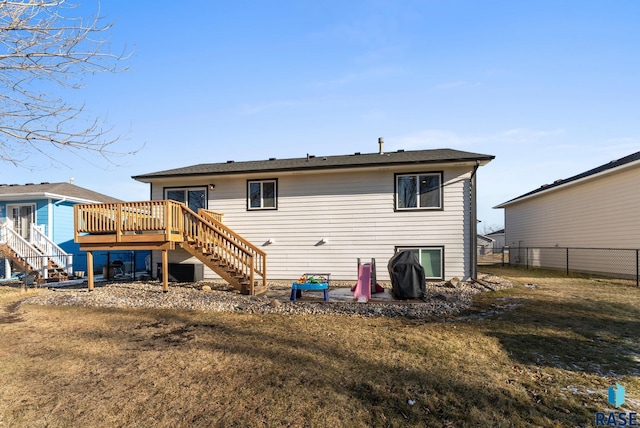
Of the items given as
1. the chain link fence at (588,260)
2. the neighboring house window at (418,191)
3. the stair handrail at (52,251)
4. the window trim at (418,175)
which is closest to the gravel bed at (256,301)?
the window trim at (418,175)

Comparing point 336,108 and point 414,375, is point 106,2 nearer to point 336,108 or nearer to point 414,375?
point 414,375

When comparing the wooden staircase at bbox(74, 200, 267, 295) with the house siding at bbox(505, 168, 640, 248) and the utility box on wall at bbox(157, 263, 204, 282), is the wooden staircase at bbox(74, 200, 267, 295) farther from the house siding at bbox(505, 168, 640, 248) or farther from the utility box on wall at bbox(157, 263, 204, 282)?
the house siding at bbox(505, 168, 640, 248)

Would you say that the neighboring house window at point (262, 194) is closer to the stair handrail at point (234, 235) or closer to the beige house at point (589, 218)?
the stair handrail at point (234, 235)

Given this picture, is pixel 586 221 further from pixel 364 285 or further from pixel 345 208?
pixel 364 285

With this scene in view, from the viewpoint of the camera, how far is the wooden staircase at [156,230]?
916 centimetres

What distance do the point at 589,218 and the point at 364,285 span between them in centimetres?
1278

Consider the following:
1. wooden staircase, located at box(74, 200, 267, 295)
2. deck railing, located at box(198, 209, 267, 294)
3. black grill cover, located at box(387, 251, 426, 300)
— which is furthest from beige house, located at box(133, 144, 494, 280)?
black grill cover, located at box(387, 251, 426, 300)

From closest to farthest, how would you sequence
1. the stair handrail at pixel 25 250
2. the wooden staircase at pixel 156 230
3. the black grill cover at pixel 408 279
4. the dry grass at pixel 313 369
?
the dry grass at pixel 313 369 → the black grill cover at pixel 408 279 → the wooden staircase at pixel 156 230 → the stair handrail at pixel 25 250

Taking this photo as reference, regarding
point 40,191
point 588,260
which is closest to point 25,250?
point 40,191

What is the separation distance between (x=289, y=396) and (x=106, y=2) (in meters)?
5.80

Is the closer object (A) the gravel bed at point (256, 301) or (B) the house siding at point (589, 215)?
(A) the gravel bed at point (256, 301)

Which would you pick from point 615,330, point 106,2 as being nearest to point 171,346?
point 106,2

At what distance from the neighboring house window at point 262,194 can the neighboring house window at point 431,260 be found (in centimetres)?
524

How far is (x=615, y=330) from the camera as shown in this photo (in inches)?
216
